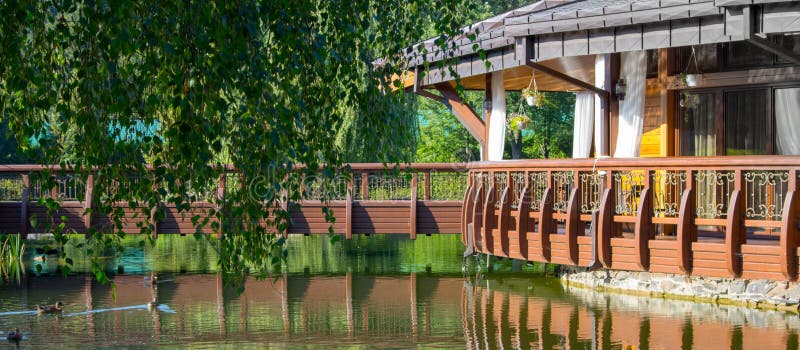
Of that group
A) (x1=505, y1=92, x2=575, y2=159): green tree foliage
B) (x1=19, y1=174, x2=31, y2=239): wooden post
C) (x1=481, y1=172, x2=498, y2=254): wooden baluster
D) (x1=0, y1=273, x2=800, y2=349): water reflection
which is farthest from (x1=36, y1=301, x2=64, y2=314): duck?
(x1=505, y1=92, x2=575, y2=159): green tree foliage

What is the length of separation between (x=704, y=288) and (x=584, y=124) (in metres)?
4.37

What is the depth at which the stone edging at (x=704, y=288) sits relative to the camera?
14.0 meters

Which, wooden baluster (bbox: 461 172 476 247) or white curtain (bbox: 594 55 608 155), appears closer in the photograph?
white curtain (bbox: 594 55 608 155)

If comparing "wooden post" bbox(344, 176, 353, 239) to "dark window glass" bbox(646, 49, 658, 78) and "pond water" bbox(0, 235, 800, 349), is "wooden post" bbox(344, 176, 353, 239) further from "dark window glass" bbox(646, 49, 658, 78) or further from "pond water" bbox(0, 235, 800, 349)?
"dark window glass" bbox(646, 49, 658, 78)

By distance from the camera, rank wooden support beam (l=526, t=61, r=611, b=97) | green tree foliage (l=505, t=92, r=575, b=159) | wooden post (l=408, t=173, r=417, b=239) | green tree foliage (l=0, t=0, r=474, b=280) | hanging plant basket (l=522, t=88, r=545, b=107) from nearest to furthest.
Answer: green tree foliage (l=0, t=0, r=474, b=280)
wooden support beam (l=526, t=61, r=611, b=97)
hanging plant basket (l=522, t=88, r=545, b=107)
wooden post (l=408, t=173, r=417, b=239)
green tree foliage (l=505, t=92, r=575, b=159)

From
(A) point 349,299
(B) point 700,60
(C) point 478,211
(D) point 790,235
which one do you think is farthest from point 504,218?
(D) point 790,235

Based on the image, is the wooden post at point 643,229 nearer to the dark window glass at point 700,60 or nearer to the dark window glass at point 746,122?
the dark window glass at point 746,122

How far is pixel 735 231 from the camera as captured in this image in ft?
39.6

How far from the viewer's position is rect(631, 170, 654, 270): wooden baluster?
1316 cm

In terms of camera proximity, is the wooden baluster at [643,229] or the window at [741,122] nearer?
the wooden baluster at [643,229]

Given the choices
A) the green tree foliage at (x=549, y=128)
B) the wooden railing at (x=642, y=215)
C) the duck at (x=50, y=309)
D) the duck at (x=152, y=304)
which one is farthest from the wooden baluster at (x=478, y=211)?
the green tree foliage at (x=549, y=128)

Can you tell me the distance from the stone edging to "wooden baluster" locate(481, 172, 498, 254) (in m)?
1.76

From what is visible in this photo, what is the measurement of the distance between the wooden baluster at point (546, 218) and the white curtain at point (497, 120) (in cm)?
313

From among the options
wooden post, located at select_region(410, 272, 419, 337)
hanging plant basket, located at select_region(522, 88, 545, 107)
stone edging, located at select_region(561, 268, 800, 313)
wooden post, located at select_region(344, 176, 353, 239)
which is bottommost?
wooden post, located at select_region(410, 272, 419, 337)
